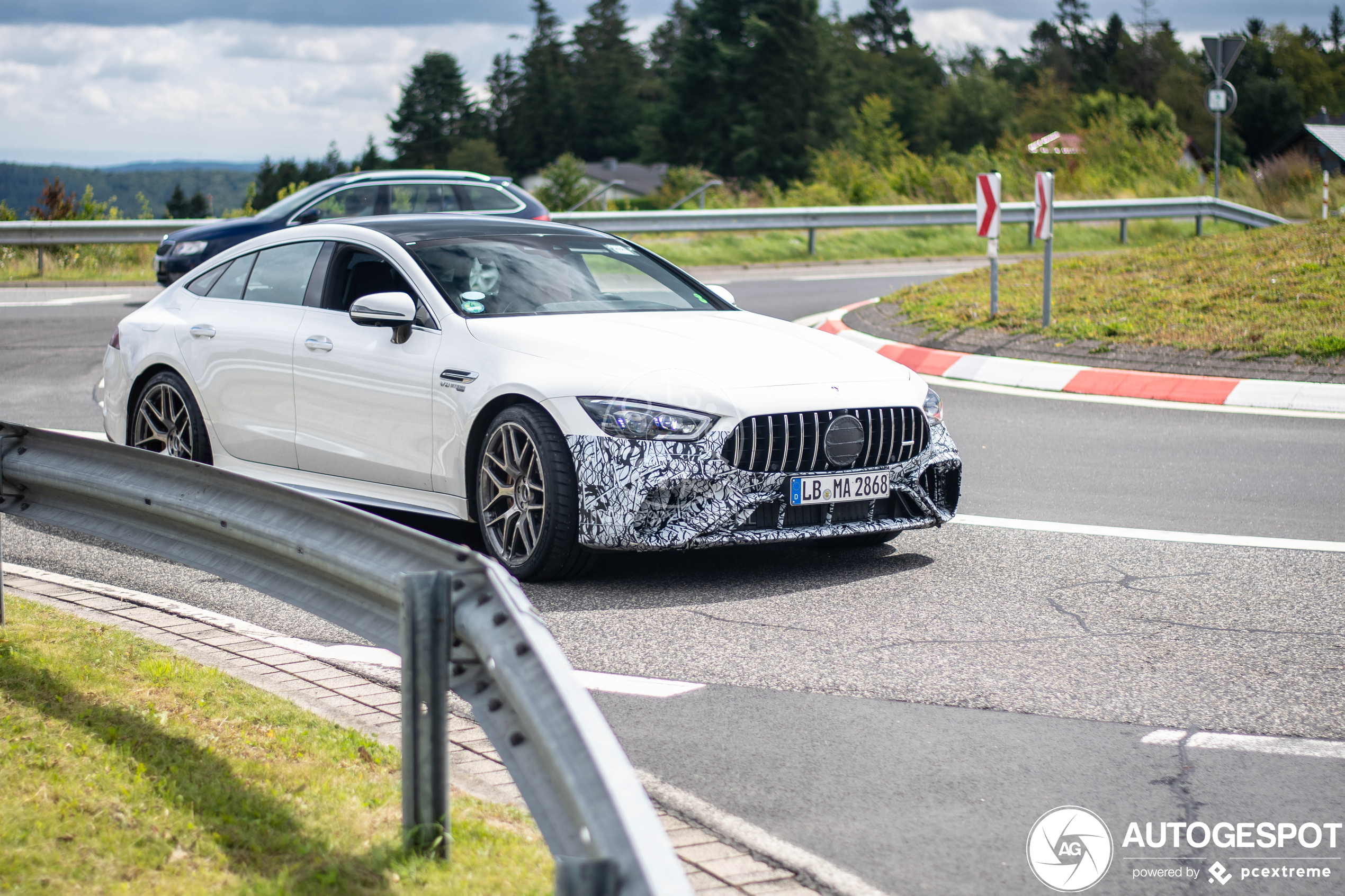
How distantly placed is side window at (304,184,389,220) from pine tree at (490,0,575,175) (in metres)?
115

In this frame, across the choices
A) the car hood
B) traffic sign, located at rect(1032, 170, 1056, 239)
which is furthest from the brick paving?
traffic sign, located at rect(1032, 170, 1056, 239)

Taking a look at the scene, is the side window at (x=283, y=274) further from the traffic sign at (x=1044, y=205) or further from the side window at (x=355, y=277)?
the traffic sign at (x=1044, y=205)

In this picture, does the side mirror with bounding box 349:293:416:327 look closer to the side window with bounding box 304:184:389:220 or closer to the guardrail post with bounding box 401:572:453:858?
the guardrail post with bounding box 401:572:453:858

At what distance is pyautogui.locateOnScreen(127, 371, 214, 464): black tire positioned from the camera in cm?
768

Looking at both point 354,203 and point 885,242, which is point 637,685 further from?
point 885,242

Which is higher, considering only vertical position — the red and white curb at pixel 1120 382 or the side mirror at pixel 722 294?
the side mirror at pixel 722 294

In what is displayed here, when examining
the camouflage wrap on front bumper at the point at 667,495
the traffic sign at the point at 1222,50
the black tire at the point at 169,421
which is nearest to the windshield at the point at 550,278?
the camouflage wrap on front bumper at the point at 667,495

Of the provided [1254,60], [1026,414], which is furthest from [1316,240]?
[1254,60]

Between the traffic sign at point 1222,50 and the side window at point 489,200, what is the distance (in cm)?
875

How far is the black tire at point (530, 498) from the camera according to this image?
238 inches

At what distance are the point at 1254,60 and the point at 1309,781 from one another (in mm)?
110713

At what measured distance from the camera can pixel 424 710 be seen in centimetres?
337

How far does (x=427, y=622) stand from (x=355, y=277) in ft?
14.2

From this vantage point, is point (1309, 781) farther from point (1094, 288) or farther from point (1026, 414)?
point (1094, 288)
